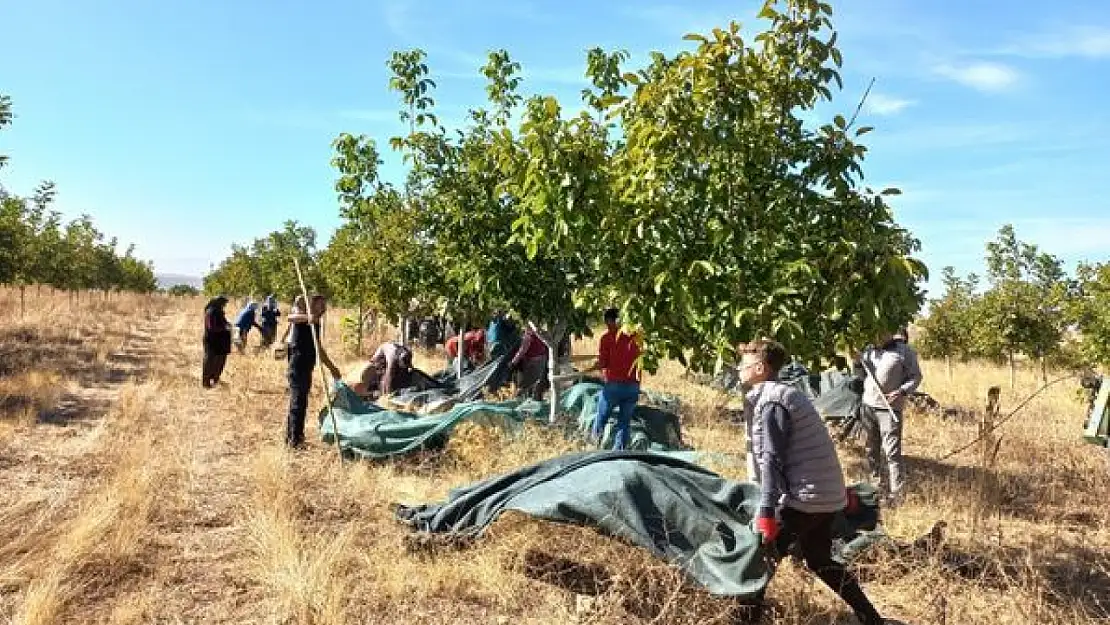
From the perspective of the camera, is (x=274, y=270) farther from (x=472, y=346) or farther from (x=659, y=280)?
(x=659, y=280)

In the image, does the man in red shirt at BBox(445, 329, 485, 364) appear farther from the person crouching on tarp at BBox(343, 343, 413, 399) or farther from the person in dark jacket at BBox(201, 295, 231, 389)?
the person in dark jacket at BBox(201, 295, 231, 389)

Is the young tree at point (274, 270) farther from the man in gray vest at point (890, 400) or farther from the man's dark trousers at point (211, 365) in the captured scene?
the man in gray vest at point (890, 400)

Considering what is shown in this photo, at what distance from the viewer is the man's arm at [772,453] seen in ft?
12.9

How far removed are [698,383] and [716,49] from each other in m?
13.1

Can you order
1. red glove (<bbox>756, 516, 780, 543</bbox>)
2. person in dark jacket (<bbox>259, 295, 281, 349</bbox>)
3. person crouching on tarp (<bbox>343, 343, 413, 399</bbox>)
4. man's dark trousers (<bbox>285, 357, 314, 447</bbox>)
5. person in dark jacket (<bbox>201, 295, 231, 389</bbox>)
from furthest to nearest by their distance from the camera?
person in dark jacket (<bbox>259, 295, 281, 349</bbox>)
person in dark jacket (<bbox>201, 295, 231, 389</bbox>)
person crouching on tarp (<bbox>343, 343, 413, 399</bbox>)
man's dark trousers (<bbox>285, 357, 314, 447</bbox>)
red glove (<bbox>756, 516, 780, 543</bbox>)

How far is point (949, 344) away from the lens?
2512cm

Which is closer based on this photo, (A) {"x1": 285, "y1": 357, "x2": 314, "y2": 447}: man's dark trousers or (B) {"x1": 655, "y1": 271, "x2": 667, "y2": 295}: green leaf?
(B) {"x1": 655, "y1": 271, "x2": 667, "y2": 295}: green leaf

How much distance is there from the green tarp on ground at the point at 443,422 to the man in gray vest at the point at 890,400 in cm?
219

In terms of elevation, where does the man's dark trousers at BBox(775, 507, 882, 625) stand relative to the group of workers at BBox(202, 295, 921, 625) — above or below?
below

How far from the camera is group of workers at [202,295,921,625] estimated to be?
4.02m

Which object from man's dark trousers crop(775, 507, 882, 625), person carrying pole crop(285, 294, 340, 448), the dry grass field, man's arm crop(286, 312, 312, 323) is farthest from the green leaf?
man's arm crop(286, 312, 312, 323)

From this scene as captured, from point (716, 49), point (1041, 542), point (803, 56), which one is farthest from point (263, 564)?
point (1041, 542)

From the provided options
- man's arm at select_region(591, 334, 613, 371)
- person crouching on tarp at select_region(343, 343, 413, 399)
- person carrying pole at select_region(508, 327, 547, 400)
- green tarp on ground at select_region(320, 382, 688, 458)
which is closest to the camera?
green tarp on ground at select_region(320, 382, 688, 458)

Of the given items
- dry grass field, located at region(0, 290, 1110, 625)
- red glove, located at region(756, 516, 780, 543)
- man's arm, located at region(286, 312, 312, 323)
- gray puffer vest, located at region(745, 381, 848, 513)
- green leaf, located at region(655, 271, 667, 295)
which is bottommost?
dry grass field, located at region(0, 290, 1110, 625)
